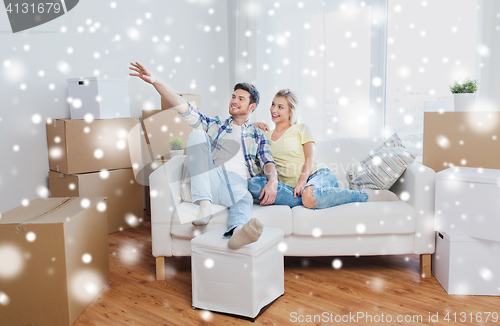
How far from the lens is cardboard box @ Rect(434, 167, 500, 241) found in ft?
5.43

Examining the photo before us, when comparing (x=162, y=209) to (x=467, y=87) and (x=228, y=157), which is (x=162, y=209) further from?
(x=467, y=87)

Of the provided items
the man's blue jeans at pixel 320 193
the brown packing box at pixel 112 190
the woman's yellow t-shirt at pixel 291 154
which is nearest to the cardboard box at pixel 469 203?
the man's blue jeans at pixel 320 193

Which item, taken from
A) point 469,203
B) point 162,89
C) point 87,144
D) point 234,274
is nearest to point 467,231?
point 469,203

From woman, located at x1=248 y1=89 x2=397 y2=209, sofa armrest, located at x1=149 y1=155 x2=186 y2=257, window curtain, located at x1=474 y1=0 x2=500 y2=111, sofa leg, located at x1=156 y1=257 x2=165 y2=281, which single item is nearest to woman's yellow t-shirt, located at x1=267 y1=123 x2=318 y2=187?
woman, located at x1=248 y1=89 x2=397 y2=209

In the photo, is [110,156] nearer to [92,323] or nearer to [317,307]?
[92,323]

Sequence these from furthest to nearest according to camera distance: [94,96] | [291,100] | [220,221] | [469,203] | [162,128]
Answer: [162,128]
[94,96]
[291,100]
[220,221]
[469,203]

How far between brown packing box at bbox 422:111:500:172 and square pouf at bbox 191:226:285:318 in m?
1.07

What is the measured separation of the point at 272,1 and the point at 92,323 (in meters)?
3.00

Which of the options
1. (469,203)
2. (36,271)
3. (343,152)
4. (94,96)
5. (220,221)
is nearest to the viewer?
(36,271)

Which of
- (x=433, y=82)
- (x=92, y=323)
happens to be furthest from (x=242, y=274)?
(x=433, y=82)

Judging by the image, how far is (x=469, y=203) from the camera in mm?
1708

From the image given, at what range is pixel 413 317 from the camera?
5.11 ft

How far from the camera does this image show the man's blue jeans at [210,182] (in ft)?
6.14

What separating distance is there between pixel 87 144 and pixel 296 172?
1.41 metres
